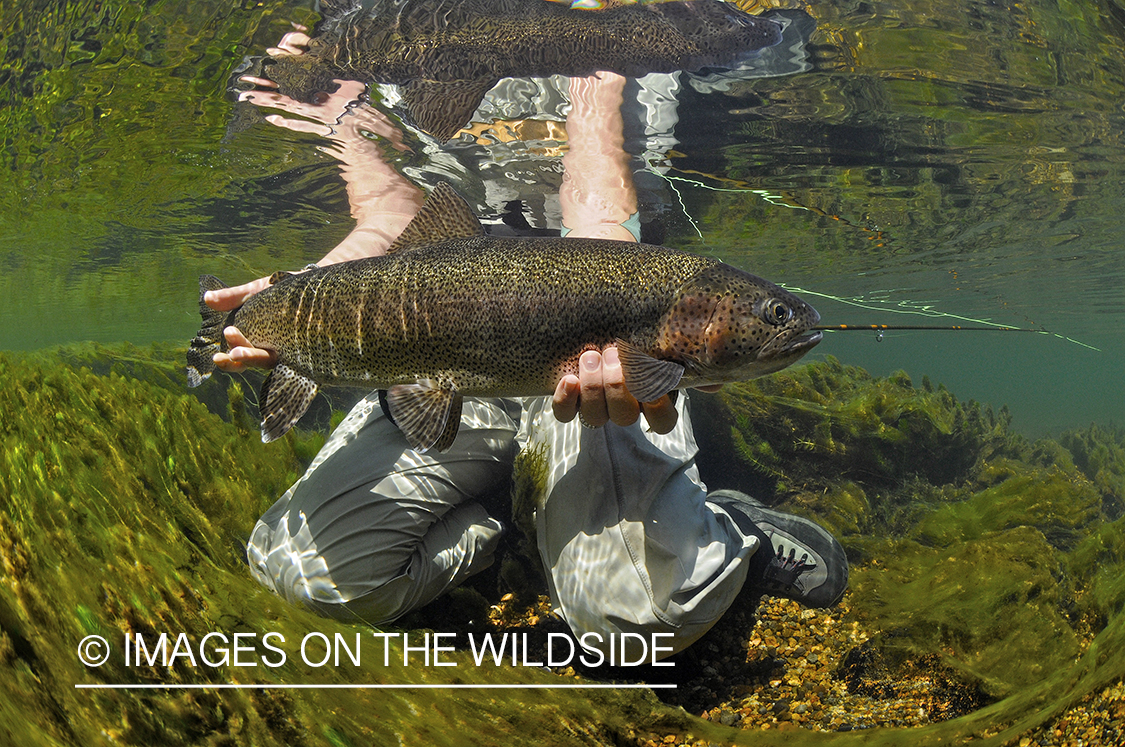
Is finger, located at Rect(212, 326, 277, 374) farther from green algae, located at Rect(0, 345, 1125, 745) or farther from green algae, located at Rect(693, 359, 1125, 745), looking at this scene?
green algae, located at Rect(693, 359, 1125, 745)

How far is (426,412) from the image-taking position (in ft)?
8.60

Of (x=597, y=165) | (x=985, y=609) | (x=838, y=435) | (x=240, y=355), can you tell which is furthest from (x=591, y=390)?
(x=597, y=165)

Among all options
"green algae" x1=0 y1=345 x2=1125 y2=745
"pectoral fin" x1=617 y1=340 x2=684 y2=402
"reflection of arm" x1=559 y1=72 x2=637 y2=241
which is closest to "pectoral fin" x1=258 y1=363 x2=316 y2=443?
"green algae" x1=0 y1=345 x2=1125 y2=745

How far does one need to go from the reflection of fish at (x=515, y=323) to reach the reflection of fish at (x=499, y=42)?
339cm

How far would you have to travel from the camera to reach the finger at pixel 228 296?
3.58 m

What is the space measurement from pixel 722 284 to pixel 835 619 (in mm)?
2706

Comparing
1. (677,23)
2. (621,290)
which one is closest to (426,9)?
(677,23)

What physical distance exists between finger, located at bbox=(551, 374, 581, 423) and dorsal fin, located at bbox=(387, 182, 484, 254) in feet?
3.19

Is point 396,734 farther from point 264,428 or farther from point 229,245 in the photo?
point 229,245

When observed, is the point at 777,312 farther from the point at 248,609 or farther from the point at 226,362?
the point at 248,609

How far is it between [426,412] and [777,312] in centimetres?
164

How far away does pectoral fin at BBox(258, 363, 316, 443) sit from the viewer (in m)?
2.83

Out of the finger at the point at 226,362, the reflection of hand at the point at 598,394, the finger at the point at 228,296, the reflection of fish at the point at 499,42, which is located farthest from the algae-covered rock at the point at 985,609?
the reflection of fish at the point at 499,42

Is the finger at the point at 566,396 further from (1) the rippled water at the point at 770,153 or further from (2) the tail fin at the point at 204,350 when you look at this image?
(1) the rippled water at the point at 770,153
